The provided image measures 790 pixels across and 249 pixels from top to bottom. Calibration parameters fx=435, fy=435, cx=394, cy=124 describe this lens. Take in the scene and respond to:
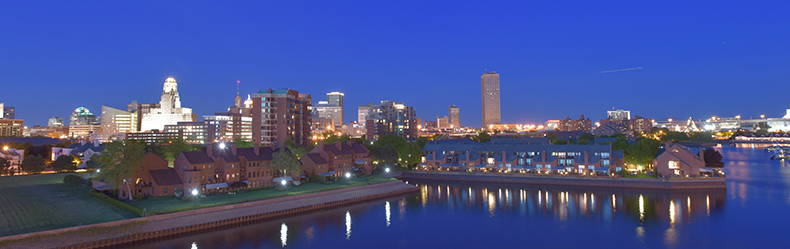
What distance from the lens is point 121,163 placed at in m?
42.8

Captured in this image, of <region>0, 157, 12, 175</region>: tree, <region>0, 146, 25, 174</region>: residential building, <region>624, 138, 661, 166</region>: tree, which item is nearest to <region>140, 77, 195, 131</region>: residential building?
<region>0, 146, 25, 174</region>: residential building

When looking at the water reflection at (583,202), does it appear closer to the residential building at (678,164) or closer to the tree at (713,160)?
the residential building at (678,164)

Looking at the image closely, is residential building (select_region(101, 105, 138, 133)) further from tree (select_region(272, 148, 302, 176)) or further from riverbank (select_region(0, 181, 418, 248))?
riverbank (select_region(0, 181, 418, 248))

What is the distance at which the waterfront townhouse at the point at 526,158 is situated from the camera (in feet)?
210

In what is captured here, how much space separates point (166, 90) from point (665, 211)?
667 ft

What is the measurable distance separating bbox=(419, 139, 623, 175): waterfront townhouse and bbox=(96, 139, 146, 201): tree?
46338 millimetres

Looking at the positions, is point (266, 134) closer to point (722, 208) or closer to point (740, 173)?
point (722, 208)

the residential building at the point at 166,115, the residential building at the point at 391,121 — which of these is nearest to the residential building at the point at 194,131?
the residential building at the point at 166,115

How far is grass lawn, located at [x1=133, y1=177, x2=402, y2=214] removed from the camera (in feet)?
126

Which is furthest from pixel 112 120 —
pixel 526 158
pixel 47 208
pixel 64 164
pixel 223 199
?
pixel 526 158

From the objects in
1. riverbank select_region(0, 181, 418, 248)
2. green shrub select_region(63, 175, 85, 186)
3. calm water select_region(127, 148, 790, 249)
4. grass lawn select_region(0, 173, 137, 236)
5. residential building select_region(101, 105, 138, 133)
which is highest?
residential building select_region(101, 105, 138, 133)

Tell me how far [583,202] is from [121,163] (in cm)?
4899

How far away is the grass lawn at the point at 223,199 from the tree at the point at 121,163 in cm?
338

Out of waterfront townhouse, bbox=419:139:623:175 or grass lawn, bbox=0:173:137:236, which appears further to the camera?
waterfront townhouse, bbox=419:139:623:175
